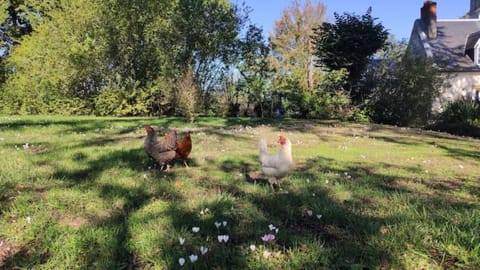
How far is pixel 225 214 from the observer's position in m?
3.49

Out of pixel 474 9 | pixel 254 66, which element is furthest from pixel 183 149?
pixel 474 9

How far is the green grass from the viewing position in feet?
8.94

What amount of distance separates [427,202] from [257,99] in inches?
750

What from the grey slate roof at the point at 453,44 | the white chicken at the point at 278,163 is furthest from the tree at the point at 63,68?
the grey slate roof at the point at 453,44

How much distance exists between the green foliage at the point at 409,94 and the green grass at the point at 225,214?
13.4 metres

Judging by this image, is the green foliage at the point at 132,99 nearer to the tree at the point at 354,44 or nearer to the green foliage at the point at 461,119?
the tree at the point at 354,44

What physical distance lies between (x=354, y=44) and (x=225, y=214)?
19427 millimetres

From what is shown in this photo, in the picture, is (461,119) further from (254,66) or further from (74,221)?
(74,221)

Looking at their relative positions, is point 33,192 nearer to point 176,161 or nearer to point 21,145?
point 176,161

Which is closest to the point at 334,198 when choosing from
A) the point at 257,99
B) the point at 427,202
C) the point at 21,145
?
the point at 427,202

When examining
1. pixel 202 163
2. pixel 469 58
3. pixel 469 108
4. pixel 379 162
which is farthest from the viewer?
pixel 469 58

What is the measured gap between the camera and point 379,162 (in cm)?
694

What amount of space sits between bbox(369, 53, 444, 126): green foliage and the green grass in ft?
43.9

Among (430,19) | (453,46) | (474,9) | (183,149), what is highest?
(474,9)
